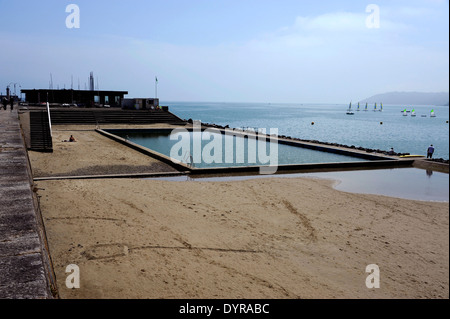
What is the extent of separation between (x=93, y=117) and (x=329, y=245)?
4169 cm

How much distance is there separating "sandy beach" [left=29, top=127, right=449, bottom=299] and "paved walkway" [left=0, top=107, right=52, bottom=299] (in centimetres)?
161

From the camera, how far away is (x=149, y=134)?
37.1 metres

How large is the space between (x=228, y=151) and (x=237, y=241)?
17921 mm

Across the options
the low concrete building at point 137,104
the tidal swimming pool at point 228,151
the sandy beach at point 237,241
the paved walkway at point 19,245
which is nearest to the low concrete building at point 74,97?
the low concrete building at point 137,104

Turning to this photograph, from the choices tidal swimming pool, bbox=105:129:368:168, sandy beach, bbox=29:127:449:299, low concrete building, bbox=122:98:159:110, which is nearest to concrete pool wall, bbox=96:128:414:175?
tidal swimming pool, bbox=105:129:368:168

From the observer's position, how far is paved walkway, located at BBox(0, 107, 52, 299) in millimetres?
3512

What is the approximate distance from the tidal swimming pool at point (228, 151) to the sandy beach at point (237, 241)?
23.4 ft

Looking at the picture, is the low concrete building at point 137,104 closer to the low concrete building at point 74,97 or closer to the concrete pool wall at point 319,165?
the low concrete building at point 74,97

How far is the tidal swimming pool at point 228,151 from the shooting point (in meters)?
22.0

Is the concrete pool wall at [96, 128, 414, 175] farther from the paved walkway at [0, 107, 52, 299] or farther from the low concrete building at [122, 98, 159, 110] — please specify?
the low concrete building at [122, 98, 159, 110]

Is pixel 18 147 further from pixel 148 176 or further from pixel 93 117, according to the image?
pixel 93 117

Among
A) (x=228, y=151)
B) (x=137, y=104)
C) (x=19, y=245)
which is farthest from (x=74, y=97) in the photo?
(x=19, y=245)

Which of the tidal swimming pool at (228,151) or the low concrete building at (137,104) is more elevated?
the low concrete building at (137,104)

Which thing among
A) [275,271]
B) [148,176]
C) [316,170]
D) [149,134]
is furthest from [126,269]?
[149,134]
